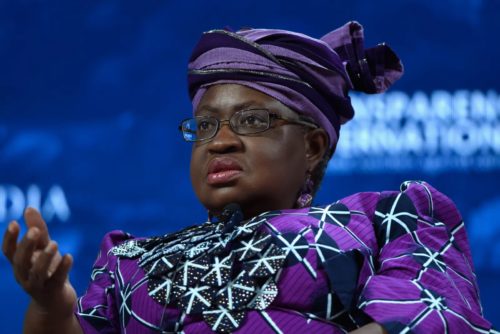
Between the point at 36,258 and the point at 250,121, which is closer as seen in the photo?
the point at 36,258

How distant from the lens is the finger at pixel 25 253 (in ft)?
3.96

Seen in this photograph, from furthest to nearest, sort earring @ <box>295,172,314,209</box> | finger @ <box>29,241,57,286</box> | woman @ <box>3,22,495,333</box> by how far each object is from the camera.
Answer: earring @ <box>295,172,314,209</box> → woman @ <box>3,22,495,333</box> → finger @ <box>29,241,57,286</box>

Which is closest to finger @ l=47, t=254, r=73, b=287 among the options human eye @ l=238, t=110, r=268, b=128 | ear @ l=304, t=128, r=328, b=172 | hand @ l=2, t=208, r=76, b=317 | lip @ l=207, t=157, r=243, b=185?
hand @ l=2, t=208, r=76, b=317

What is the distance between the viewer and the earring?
1.66 metres

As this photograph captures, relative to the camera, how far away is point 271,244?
1.43 meters

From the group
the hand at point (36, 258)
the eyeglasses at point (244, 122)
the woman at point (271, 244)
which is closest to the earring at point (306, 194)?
the woman at point (271, 244)

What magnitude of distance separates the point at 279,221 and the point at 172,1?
139 centimetres

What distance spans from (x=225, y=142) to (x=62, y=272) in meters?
0.42

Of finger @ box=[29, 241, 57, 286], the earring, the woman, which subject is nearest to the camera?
finger @ box=[29, 241, 57, 286]

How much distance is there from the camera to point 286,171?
159cm

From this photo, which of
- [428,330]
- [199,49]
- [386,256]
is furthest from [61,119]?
[428,330]

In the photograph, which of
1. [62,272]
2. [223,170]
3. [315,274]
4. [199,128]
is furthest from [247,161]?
[62,272]

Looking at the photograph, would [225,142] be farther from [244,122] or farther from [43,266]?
[43,266]

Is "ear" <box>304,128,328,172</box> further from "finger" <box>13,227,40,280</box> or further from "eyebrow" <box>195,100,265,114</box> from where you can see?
"finger" <box>13,227,40,280</box>
